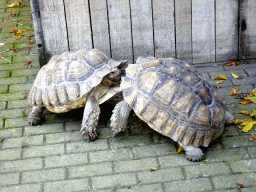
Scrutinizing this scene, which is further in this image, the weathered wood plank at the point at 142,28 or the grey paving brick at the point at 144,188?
the weathered wood plank at the point at 142,28

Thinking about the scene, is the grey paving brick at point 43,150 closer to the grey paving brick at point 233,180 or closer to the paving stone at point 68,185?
the paving stone at point 68,185

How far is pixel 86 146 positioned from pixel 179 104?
131 centimetres

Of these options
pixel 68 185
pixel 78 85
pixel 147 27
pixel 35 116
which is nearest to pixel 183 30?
pixel 147 27

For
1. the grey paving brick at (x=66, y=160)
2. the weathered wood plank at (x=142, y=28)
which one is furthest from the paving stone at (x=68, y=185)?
the weathered wood plank at (x=142, y=28)

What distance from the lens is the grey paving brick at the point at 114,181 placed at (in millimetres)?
4241

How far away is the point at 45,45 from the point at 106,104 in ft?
4.61

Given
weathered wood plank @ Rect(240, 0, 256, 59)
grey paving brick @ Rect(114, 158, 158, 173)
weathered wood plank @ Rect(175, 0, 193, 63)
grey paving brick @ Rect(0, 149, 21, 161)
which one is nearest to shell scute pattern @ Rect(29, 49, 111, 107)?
grey paving brick @ Rect(0, 149, 21, 161)

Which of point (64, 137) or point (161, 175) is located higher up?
point (64, 137)

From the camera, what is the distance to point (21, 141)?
16.4 ft

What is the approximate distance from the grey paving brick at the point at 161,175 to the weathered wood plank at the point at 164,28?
7.96ft

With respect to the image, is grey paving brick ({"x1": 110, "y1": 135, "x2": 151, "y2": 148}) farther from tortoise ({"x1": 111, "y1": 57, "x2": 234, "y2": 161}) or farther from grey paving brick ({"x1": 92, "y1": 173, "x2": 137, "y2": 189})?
grey paving brick ({"x1": 92, "y1": 173, "x2": 137, "y2": 189})

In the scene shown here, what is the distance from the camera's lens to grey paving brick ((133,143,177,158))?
470 centimetres

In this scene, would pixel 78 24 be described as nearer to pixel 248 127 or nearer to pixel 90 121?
pixel 90 121

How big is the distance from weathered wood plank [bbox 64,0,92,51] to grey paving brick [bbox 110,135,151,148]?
185 cm
